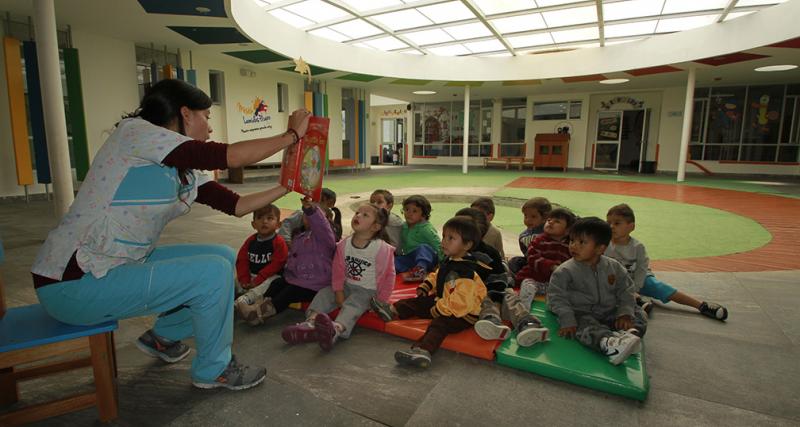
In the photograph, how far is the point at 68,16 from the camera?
7.12 meters

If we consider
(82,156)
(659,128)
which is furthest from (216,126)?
(659,128)

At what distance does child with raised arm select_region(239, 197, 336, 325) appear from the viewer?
2725 mm

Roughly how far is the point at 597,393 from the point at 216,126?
38.8 ft

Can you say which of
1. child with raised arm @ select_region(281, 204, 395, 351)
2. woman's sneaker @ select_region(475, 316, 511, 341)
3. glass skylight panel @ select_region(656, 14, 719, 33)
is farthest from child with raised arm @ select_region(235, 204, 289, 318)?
glass skylight panel @ select_region(656, 14, 719, 33)

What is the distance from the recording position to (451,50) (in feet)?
41.3

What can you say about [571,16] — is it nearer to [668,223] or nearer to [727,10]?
[727,10]

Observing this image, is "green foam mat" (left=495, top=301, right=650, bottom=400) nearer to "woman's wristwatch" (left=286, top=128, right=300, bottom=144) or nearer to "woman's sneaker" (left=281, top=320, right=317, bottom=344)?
"woman's sneaker" (left=281, top=320, right=317, bottom=344)

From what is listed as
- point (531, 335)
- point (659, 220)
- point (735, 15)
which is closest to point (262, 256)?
point (531, 335)

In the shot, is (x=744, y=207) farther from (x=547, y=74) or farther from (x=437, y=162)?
(x=437, y=162)

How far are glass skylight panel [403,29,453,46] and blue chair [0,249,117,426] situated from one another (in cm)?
1023

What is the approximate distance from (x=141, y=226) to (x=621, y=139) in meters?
18.6

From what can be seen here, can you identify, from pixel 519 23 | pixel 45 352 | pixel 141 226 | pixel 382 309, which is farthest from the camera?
pixel 519 23

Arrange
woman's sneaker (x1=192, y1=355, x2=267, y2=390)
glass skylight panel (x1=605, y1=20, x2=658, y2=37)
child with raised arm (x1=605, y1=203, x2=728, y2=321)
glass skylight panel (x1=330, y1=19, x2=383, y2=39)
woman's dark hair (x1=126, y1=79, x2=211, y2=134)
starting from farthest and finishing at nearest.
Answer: glass skylight panel (x1=330, y1=19, x2=383, y2=39)
glass skylight panel (x1=605, y1=20, x2=658, y2=37)
child with raised arm (x1=605, y1=203, x2=728, y2=321)
woman's sneaker (x1=192, y1=355, x2=267, y2=390)
woman's dark hair (x1=126, y1=79, x2=211, y2=134)

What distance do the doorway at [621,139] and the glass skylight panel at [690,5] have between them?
27.9ft
